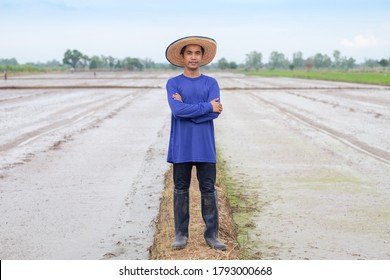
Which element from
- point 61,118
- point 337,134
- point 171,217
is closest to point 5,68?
point 61,118

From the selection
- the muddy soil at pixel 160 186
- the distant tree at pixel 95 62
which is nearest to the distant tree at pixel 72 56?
the distant tree at pixel 95 62

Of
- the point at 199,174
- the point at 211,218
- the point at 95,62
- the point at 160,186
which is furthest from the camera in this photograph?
the point at 95,62

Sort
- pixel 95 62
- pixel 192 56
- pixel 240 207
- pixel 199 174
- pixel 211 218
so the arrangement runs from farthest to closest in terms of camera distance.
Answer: pixel 95 62 → pixel 240 207 → pixel 211 218 → pixel 199 174 → pixel 192 56

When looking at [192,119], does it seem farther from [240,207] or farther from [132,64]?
[132,64]

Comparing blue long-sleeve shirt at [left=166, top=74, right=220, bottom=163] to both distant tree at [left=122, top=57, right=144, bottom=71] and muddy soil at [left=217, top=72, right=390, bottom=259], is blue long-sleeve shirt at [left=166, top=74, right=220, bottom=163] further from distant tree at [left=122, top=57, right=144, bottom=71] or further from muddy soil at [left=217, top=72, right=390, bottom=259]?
distant tree at [left=122, top=57, right=144, bottom=71]

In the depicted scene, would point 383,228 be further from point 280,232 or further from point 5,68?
point 5,68

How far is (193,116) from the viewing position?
4746mm

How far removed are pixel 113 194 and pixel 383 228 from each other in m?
3.60

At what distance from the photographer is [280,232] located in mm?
6375

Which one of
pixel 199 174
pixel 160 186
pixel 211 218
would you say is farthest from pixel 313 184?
pixel 199 174

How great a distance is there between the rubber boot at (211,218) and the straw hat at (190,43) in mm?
1153

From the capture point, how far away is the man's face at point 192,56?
4871mm

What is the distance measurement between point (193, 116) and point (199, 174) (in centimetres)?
54

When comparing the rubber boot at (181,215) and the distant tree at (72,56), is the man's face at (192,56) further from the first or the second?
the distant tree at (72,56)
